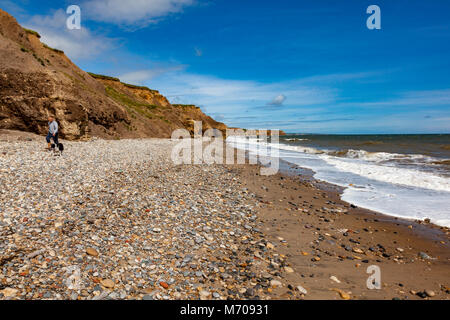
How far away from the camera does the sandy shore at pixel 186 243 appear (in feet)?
16.4

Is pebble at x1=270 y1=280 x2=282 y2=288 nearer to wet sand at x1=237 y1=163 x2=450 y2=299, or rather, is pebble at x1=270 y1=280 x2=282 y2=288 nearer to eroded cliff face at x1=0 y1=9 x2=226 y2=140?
wet sand at x1=237 y1=163 x2=450 y2=299

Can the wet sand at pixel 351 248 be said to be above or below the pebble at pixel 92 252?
below

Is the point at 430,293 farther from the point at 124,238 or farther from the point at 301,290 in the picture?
the point at 124,238

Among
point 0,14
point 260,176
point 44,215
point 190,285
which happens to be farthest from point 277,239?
point 0,14

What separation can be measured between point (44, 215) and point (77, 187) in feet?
7.71

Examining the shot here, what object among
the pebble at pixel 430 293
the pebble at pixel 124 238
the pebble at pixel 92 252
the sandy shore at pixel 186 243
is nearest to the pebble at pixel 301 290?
the sandy shore at pixel 186 243

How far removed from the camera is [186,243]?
6.64 meters

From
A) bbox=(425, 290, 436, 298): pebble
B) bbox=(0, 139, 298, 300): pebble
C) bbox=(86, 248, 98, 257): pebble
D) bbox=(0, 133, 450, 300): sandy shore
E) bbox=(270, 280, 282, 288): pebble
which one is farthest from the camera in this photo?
bbox=(86, 248, 98, 257): pebble

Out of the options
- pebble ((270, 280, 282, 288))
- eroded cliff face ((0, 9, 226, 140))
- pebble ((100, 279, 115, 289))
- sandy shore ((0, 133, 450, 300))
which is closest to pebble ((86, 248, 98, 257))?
sandy shore ((0, 133, 450, 300))

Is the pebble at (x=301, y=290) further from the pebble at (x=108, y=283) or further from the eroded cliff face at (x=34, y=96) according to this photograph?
the eroded cliff face at (x=34, y=96)

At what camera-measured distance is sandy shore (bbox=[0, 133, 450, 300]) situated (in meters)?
4.98

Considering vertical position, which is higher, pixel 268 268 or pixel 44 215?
pixel 44 215

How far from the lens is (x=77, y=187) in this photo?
9102mm
